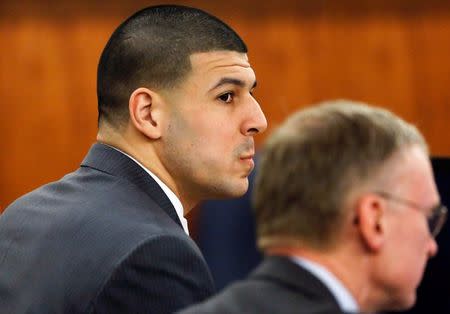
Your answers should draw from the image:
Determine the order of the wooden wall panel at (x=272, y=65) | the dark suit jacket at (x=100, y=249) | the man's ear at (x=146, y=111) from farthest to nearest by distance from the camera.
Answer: the wooden wall panel at (x=272, y=65)
the man's ear at (x=146, y=111)
the dark suit jacket at (x=100, y=249)

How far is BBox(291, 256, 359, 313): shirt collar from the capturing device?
141cm

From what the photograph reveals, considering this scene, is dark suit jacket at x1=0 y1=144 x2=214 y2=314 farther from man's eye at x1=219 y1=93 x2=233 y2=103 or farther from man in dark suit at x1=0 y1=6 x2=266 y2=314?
man's eye at x1=219 y1=93 x2=233 y2=103

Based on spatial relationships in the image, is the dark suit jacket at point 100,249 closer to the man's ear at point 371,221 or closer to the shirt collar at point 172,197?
the shirt collar at point 172,197

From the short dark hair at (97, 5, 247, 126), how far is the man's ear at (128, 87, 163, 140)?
27 mm

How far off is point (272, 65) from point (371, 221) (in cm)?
328

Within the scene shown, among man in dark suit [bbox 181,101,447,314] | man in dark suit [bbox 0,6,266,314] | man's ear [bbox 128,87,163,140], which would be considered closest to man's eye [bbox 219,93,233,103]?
man in dark suit [bbox 0,6,266,314]

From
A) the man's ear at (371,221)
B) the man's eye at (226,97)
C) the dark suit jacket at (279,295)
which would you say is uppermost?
the man's ear at (371,221)

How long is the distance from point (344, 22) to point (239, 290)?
3.37 m

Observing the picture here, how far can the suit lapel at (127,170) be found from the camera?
Answer: 2.12 metres

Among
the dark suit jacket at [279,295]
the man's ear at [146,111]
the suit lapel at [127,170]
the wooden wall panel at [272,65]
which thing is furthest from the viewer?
the wooden wall panel at [272,65]

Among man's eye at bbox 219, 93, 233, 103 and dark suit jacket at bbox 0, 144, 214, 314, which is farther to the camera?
man's eye at bbox 219, 93, 233, 103

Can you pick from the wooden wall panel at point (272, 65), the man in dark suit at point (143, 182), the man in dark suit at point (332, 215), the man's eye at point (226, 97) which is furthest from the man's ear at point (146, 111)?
the wooden wall panel at point (272, 65)

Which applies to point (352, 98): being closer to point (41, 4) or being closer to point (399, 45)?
point (399, 45)

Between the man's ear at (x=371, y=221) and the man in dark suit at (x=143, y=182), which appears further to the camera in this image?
the man in dark suit at (x=143, y=182)
